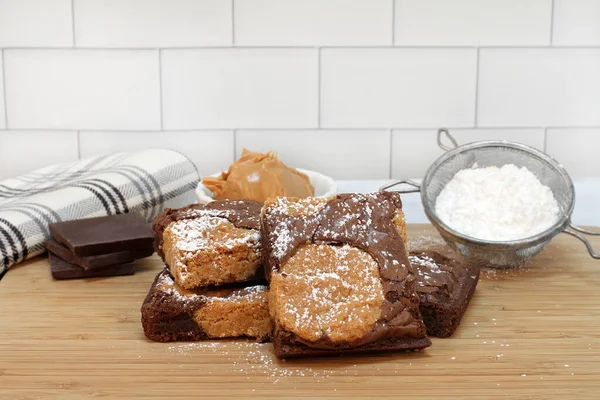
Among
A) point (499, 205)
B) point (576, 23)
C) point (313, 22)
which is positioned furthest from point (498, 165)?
point (313, 22)

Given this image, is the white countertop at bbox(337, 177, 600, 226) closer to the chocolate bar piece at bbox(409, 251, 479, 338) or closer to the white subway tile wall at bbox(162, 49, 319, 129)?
the white subway tile wall at bbox(162, 49, 319, 129)

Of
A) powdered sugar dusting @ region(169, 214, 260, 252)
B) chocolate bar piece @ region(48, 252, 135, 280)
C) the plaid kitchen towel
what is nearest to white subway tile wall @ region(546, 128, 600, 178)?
the plaid kitchen towel

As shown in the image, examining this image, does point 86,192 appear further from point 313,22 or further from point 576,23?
point 576,23

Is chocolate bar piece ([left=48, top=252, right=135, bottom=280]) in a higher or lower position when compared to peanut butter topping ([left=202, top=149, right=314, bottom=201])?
lower

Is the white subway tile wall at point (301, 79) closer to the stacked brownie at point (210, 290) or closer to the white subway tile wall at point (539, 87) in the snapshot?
the white subway tile wall at point (539, 87)

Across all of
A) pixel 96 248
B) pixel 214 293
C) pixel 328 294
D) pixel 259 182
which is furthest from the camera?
pixel 259 182

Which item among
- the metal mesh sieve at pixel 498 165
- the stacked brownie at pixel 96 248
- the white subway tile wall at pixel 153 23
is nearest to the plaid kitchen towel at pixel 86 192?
the stacked brownie at pixel 96 248
